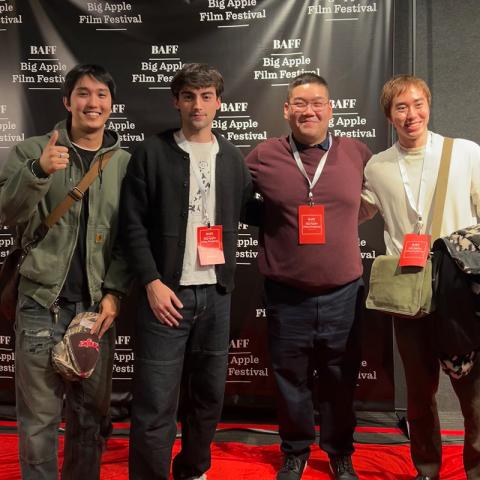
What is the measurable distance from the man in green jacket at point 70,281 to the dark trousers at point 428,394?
121cm

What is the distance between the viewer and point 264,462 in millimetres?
2812

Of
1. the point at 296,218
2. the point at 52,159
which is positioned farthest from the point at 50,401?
the point at 296,218

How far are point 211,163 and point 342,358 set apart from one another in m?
1.04

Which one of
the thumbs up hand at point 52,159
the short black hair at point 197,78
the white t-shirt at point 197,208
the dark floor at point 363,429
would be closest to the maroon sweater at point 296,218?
the white t-shirt at point 197,208

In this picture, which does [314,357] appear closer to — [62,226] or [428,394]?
[428,394]

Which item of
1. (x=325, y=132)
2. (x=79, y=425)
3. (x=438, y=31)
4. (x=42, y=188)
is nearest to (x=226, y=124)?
(x=325, y=132)

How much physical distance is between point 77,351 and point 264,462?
1341mm

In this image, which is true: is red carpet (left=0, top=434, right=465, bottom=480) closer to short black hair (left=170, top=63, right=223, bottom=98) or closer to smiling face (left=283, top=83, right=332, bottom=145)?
smiling face (left=283, top=83, right=332, bottom=145)

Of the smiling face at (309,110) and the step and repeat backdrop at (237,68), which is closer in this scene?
the smiling face at (309,110)

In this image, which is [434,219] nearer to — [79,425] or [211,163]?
[211,163]

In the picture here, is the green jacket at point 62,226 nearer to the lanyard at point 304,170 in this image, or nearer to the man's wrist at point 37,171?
the man's wrist at point 37,171

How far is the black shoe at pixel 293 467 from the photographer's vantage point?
8.24ft

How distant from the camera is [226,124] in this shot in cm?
Result: 332

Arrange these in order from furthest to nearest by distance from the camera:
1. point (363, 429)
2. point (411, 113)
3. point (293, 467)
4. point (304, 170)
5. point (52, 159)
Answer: point (363, 429)
point (293, 467)
point (304, 170)
point (411, 113)
point (52, 159)
